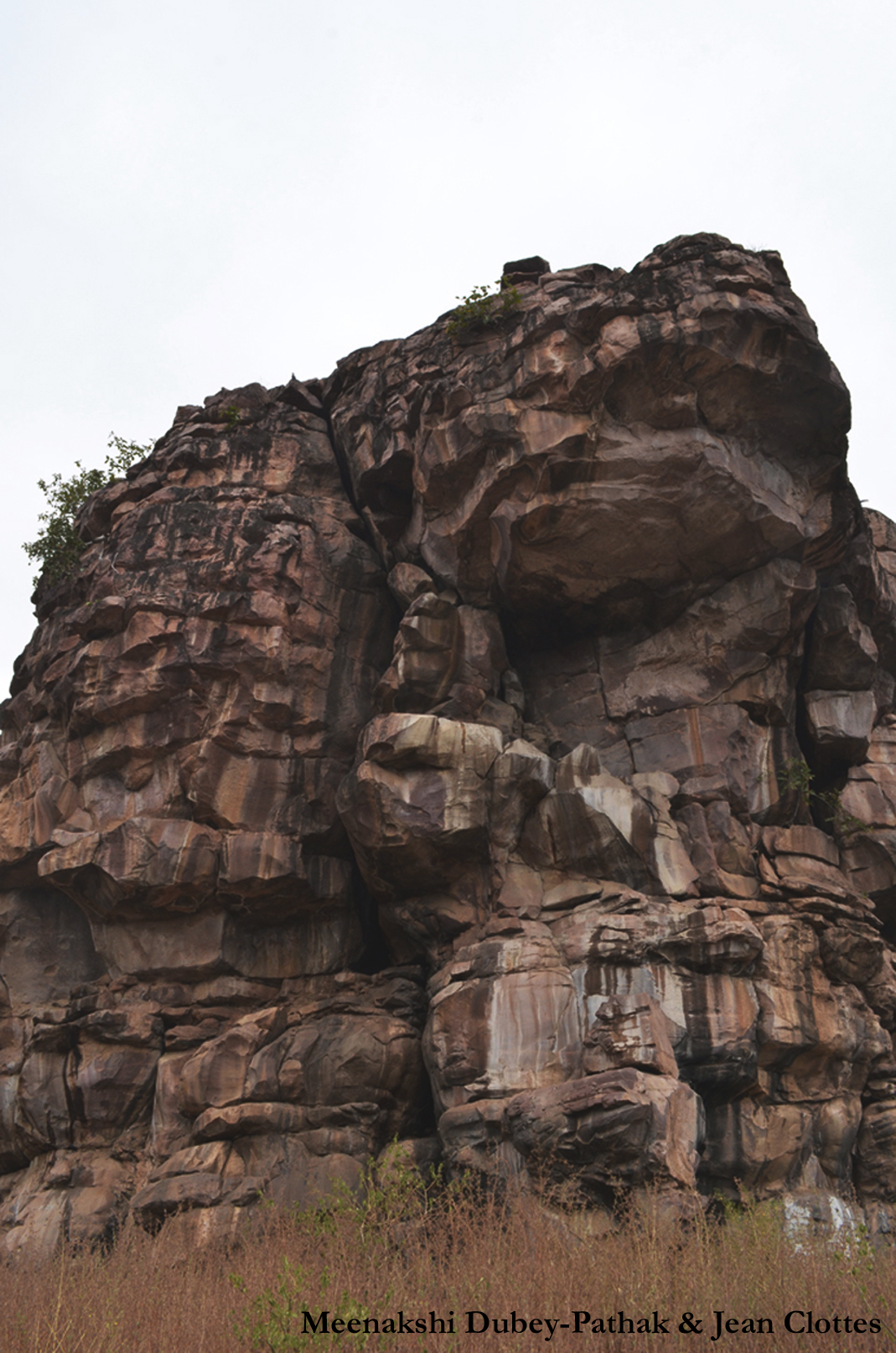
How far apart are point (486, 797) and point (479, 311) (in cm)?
1061

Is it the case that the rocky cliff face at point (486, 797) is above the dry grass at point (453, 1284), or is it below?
above

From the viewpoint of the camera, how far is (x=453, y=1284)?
13.1 m

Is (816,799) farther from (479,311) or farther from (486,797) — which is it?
(479,311)

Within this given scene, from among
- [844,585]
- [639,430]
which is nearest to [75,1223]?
[639,430]

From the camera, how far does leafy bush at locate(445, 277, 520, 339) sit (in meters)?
23.8

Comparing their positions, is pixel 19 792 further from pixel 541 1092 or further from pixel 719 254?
pixel 719 254

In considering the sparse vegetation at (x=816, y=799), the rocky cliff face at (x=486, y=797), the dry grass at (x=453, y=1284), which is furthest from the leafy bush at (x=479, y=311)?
the dry grass at (x=453, y=1284)

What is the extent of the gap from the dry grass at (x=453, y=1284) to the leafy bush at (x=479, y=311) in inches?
671

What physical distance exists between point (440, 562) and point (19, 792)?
10.8 meters

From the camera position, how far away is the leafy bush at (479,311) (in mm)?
23781

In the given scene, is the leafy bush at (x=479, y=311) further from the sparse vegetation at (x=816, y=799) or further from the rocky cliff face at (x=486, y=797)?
the sparse vegetation at (x=816, y=799)

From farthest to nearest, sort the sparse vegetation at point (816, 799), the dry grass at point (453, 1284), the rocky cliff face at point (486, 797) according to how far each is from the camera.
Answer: the sparse vegetation at point (816, 799), the rocky cliff face at point (486, 797), the dry grass at point (453, 1284)

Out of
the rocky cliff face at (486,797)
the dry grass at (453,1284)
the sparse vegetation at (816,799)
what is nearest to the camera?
the dry grass at (453,1284)

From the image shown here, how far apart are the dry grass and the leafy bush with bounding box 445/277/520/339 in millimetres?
17037
